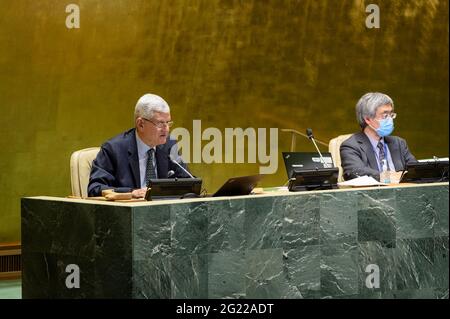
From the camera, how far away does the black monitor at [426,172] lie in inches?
209

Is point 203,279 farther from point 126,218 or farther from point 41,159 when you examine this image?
point 41,159

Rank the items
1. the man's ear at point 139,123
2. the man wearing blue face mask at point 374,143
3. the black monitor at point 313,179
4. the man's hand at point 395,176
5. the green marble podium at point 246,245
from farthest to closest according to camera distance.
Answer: the man wearing blue face mask at point 374,143, the man's hand at point 395,176, the man's ear at point 139,123, the black monitor at point 313,179, the green marble podium at point 246,245

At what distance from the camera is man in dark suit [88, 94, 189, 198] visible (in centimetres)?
522

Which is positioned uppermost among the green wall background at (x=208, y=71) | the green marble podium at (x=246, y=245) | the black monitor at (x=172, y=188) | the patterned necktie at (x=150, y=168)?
the green wall background at (x=208, y=71)

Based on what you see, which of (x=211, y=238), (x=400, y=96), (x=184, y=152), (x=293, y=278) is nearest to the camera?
(x=211, y=238)

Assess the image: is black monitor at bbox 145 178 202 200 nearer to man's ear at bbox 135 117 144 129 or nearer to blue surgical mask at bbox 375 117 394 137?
man's ear at bbox 135 117 144 129

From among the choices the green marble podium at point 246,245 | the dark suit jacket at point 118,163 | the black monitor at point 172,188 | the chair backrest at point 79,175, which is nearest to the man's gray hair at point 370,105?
the green marble podium at point 246,245

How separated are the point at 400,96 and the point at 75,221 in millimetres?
5613

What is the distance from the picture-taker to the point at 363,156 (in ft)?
20.2

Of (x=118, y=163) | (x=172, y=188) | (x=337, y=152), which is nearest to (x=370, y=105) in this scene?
(x=337, y=152)

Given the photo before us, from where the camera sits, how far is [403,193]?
15.3 feet

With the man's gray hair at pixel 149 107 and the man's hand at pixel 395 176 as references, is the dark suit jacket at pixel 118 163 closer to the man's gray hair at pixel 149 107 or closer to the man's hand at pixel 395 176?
the man's gray hair at pixel 149 107

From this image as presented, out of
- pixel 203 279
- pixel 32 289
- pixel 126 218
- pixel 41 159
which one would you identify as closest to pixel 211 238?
pixel 203 279

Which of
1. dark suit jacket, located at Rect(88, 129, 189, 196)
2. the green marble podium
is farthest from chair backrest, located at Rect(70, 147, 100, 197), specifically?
the green marble podium
